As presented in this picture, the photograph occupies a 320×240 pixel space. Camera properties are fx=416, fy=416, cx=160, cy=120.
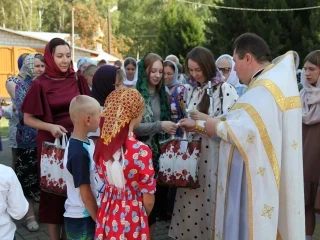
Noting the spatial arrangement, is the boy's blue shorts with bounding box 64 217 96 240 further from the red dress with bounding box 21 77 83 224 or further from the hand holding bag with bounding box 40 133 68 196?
the red dress with bounding box 21 77 83 224

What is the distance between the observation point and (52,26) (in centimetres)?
4888

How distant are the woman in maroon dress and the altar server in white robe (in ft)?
4.39

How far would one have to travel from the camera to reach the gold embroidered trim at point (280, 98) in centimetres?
259

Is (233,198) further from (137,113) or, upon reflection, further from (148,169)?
(137,113)

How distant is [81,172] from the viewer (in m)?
2.61

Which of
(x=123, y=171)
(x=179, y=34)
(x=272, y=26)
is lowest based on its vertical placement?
(x=123, y=171)

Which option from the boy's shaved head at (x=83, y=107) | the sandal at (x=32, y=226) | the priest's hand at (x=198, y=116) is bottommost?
the sandal at (x=32, y=226)

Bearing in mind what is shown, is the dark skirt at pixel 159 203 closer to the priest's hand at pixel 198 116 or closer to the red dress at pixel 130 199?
the priest's hand at pixel 198 116

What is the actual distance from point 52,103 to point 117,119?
3.88 feet

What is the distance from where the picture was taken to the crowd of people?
249cm

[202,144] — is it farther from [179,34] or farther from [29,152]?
[179,34]

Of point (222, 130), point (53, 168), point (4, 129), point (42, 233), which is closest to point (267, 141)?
point (222, 130)

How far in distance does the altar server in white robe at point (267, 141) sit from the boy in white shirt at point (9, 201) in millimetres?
1320

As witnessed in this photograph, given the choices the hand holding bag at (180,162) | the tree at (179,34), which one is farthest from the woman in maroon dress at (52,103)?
the tree at (179,34)
